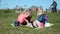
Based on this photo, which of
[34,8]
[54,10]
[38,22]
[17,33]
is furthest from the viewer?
[54,10]

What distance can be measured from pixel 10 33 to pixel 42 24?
3.32 metres

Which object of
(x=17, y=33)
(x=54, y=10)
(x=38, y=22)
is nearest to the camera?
(x=17, y=33)

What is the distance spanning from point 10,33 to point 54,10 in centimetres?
1387

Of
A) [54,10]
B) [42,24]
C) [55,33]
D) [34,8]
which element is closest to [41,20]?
[42,24]

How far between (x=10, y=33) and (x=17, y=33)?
0.92 ft

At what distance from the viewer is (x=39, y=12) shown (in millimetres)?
12695

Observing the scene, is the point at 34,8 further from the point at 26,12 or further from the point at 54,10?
the point at 54,10

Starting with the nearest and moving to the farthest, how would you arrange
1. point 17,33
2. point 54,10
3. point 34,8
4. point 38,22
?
point 17,33 → point 38,22 → point 34,8 → point 54,10

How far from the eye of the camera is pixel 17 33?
9.34 meters

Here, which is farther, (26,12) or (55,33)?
(26,12)

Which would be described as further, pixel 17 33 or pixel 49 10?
pixel 49 10

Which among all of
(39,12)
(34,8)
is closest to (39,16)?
(39,12)

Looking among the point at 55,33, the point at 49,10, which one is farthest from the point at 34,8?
the point at 49,10

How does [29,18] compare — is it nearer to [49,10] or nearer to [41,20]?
[41,20]
